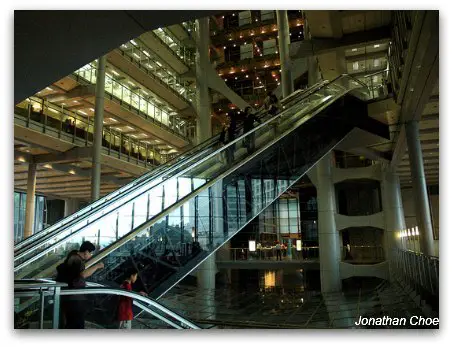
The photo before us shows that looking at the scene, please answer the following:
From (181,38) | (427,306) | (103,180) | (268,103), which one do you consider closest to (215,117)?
(181,38)

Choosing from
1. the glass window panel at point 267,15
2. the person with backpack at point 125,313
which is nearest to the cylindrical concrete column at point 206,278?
the person with backpack at point 125,313

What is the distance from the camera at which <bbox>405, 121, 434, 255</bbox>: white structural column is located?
1139cm

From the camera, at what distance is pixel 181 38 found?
30.6 m

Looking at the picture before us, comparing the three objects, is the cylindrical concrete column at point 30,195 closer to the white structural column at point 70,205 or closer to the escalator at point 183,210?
the white structural column at point 70,205

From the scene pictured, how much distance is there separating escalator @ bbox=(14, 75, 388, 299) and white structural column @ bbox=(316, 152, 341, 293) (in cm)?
1062

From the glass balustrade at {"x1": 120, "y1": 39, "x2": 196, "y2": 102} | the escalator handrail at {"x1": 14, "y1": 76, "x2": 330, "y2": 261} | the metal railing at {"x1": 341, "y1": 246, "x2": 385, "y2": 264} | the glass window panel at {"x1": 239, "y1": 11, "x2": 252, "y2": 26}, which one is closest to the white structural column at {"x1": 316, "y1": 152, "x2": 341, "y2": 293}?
the metal railing at {"x1": 341, "y1": 246, "x2": 385, "y2": 264}

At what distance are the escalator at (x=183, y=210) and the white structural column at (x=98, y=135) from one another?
828 cm

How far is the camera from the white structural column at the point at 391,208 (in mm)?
21703

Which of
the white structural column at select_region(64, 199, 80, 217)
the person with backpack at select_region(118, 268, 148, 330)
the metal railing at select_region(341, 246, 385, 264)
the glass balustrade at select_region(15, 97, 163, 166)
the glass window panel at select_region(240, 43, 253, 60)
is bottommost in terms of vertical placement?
the metal railing at select_region(341, 246, 385, 264)

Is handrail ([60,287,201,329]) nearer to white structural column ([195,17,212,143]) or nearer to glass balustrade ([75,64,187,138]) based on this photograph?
glass balustrade ([75,64,187,138])

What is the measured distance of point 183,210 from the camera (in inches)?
273
